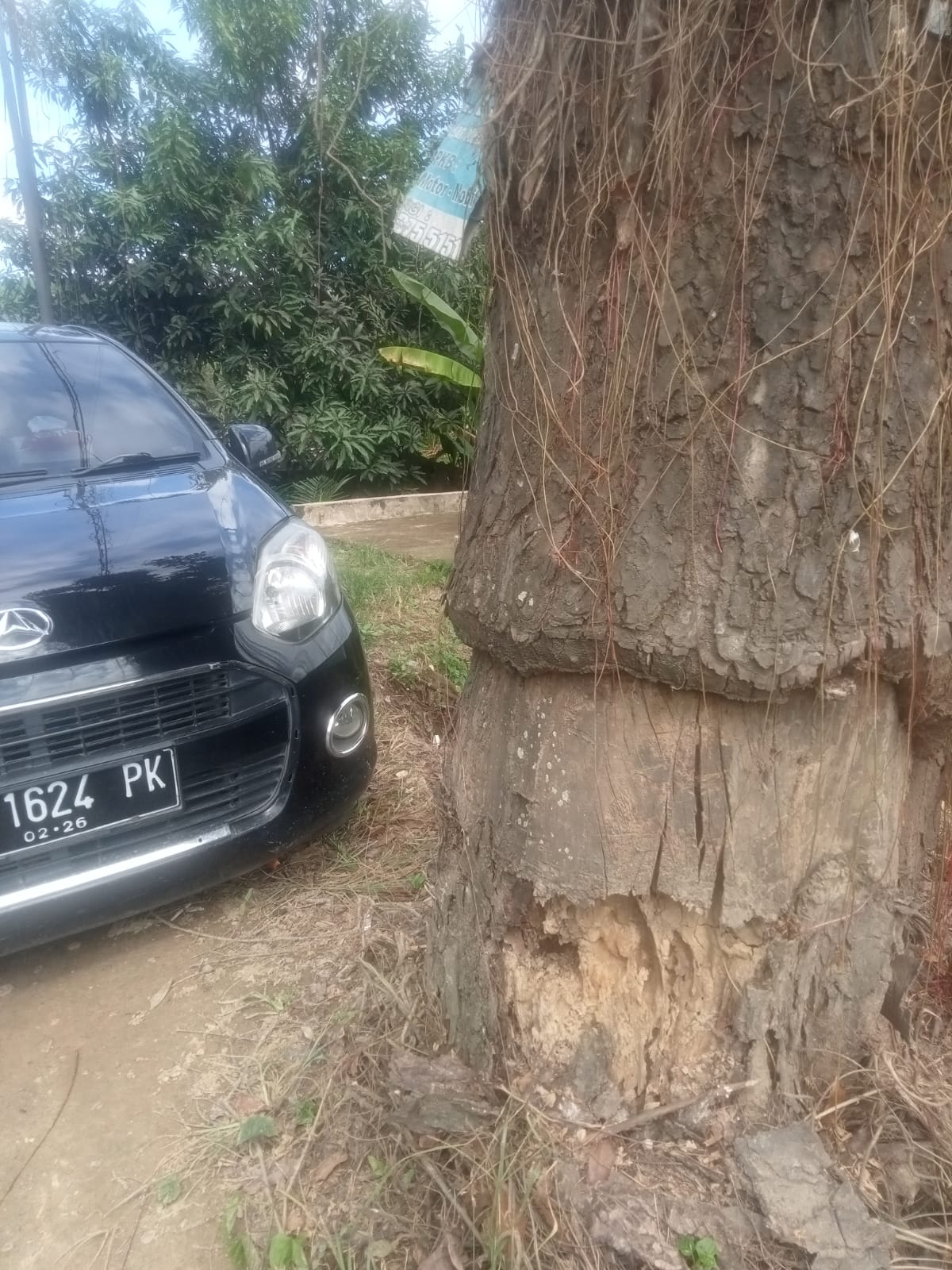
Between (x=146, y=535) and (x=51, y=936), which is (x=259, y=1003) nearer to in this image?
(x=51, y=936)

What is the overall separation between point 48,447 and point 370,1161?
2.25m

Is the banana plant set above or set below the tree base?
above

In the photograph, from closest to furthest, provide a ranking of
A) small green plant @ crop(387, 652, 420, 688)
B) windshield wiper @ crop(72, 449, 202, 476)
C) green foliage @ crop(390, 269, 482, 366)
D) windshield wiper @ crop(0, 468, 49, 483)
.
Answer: windshield wiper @ crop(0, 468, 49, 483), windshield wiper @ crop(72, 449, 202, 476), small green plant @ crop(387, 652, 420, 688), green foliage @ crop(390, 269, 482, 366)

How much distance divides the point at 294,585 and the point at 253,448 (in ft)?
3.67

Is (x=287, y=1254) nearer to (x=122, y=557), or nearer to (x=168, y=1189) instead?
(x=168, y=1189)

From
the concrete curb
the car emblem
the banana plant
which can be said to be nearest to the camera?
the car emblem

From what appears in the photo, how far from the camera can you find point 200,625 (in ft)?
6.94

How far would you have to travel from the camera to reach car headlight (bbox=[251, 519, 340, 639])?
2277mm

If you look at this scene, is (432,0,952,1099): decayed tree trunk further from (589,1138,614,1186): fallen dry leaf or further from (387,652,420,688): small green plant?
(387,652,420,688): small green plant

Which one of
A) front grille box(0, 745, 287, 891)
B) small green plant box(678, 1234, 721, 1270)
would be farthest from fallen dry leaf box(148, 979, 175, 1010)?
small green plant box(678, 1234, 721, 1270)

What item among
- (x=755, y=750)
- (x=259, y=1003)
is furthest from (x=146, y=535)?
(x=755, y=750)

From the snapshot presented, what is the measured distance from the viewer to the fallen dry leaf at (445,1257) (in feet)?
4.53

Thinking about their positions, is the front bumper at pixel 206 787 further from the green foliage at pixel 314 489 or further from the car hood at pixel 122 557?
the green foliage at pixel 314 489

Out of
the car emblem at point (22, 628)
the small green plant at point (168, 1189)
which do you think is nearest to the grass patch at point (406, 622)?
the car emblem at point (22, 628)
